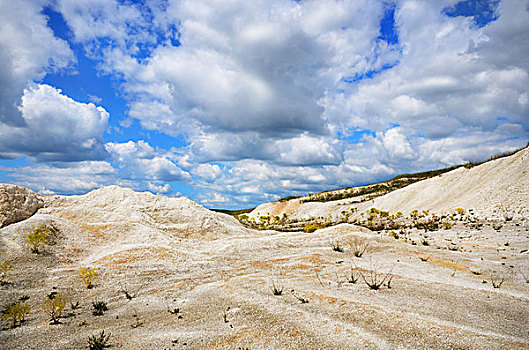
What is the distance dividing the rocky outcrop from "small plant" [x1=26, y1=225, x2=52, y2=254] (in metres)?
2.62

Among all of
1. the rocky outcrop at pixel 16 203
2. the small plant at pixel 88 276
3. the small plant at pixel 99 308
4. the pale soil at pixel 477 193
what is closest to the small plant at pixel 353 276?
the small plant at pixel 99 308

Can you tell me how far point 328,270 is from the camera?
36.3 feet

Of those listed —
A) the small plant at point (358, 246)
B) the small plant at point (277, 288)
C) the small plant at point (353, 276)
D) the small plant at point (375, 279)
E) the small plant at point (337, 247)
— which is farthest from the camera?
the small plant at point (337, 247)

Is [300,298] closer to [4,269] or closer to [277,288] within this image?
[277,288]

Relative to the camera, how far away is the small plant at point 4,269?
10188 millimetres

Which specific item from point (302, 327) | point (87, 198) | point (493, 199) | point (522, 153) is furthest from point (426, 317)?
point (522, 153)

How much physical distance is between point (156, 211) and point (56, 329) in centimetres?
1500

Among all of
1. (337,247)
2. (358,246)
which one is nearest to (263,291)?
(337,247)

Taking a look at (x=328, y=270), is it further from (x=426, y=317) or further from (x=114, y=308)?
(x=114, y=308)

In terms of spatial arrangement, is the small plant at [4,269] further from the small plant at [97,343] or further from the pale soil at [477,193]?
the pale soil at [477,193]

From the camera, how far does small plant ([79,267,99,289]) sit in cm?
1041

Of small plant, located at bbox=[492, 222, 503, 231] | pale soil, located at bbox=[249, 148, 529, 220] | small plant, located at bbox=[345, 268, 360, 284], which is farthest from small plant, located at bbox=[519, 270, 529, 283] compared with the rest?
pale soil, located at bbox=[249, 148, 529, 220]

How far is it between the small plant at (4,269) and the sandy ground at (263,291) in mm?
185

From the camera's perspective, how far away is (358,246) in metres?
15.9
